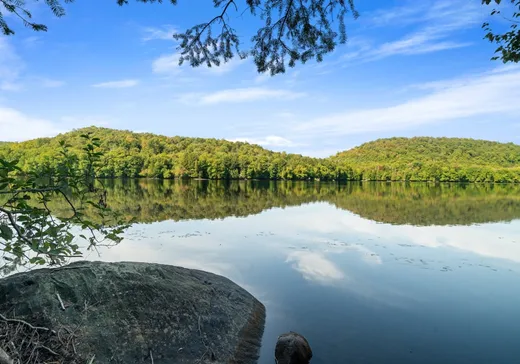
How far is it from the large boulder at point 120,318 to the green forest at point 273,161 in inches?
3458

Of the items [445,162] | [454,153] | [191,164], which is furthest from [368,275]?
[454,153]

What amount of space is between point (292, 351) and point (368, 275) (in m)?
7.63

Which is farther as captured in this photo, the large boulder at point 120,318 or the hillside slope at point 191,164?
→ the hillside slope at point 191,164

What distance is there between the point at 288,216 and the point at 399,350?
23.4 metres

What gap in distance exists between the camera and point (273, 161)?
429 feet

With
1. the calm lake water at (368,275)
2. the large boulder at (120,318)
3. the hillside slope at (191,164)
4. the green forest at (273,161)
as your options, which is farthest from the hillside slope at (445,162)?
the large boulder at (120,318)

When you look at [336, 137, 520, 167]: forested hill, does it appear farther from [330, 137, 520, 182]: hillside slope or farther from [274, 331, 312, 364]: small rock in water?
[274, 331, 312, 364]: small rock in water

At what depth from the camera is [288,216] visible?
31344 millimetres

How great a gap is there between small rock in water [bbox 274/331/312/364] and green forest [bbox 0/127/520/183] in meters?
89.0

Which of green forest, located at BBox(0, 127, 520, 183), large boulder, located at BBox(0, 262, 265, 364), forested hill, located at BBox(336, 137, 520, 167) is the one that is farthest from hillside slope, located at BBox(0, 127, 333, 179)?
large boulder, located at BBox(0, 262, 265, 364)

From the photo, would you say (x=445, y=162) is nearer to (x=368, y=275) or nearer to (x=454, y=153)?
(x=454, y=153)

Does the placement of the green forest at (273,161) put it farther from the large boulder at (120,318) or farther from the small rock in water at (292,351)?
the small rock in water at (292,351)

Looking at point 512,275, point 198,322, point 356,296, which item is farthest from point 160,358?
point 512,275

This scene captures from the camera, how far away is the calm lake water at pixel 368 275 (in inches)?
327
